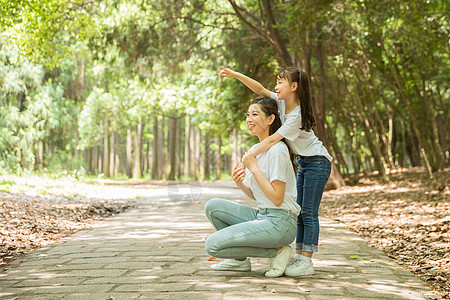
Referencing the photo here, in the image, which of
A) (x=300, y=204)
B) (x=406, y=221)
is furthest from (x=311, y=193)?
(x=406, y=221)

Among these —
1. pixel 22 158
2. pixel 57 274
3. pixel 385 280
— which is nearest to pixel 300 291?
pixel 385 280

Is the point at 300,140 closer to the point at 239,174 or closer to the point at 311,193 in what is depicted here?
the point at 311,193

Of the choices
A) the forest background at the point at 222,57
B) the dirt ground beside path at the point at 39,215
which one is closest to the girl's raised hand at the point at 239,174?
the dirt ground beside path at the point at 39,215

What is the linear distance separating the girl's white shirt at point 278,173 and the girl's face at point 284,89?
0.45 metres

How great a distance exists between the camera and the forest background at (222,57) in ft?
39.3

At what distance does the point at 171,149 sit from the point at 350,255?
25.0 metres

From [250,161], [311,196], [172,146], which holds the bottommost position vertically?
[311,196]

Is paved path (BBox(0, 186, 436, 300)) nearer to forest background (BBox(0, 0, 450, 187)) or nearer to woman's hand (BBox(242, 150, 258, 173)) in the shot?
woman's hand (BBox(242, 150, 258, 173))

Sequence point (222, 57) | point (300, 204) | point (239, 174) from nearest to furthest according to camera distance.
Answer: point (239, 174) → point (300, 204) → point (222, 57)

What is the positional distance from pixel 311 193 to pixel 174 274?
1474 millimetres

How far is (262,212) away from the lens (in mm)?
4273

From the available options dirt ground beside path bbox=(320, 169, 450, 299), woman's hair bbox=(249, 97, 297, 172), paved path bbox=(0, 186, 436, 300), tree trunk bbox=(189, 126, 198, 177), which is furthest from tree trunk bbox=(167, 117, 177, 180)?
woman's hair bbox=(249, 97, 297, 172)

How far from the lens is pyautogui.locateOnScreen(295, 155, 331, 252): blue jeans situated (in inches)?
173

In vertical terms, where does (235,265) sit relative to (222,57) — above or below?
below
